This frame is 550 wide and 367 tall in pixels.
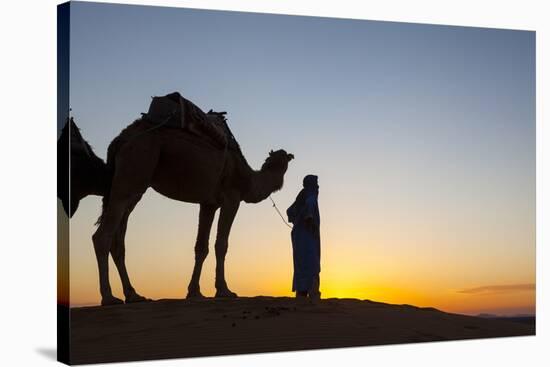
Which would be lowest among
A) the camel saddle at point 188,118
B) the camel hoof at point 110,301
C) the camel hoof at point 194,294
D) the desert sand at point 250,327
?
the desert sand at point 250,327

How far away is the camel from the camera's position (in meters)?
18.9

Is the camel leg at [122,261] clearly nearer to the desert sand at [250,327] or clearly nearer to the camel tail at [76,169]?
the desert sand at [250,327]

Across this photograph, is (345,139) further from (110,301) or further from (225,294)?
(110,301)

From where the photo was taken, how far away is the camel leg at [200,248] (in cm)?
1959

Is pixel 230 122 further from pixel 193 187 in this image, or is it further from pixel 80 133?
pixel 80 133

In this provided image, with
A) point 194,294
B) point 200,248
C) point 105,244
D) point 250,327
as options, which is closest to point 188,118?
point 200,248

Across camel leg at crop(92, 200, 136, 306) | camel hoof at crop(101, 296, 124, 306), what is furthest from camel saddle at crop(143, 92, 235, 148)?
camel hoof at crop(101, 296, 124, 306)

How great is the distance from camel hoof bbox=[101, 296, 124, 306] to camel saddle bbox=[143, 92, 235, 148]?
2.09 m

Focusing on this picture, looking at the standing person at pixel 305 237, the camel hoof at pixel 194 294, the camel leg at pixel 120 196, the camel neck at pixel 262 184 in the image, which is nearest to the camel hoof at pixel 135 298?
the camel leg at pixel 120 196

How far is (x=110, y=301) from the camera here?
18.8 metres

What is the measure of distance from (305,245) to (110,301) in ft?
9.19

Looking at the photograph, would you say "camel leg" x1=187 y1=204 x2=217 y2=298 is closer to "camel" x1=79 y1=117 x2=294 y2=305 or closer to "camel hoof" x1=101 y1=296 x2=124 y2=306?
"camel" x1=79 y1=117 x2=294 y2=305

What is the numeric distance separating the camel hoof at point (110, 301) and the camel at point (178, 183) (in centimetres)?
1

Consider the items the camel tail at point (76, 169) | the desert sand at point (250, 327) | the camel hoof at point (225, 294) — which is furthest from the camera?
the camel hoof at point (225, 294)
